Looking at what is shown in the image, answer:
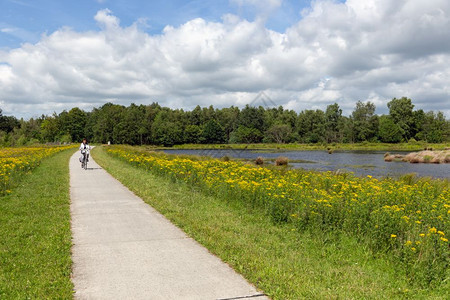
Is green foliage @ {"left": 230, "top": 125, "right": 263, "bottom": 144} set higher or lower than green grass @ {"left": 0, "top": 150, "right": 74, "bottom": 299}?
higher

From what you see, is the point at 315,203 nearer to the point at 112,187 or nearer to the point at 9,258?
the point at 9,258

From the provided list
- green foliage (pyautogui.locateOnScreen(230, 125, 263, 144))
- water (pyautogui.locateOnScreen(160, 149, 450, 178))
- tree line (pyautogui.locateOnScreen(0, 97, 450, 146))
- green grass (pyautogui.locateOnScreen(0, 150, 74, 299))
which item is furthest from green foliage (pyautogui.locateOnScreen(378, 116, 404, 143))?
green grass (pyautogui.locateOnScreen(0, 150, 74, 299))

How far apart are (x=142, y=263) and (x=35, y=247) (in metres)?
2.11

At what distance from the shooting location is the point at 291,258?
5703 mm

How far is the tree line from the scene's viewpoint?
354 ft

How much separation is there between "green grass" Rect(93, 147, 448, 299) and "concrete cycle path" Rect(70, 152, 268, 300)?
291mm

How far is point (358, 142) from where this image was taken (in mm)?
108125

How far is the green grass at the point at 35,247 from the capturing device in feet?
14.9

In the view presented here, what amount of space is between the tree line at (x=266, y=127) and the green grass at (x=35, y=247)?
93225 mm

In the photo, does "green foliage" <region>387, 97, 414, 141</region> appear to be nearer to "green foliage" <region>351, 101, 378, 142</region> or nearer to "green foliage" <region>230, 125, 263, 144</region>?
"green foliage" <region>351, 101, 378, 142</region>

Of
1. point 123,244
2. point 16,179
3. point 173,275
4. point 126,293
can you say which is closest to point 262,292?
point 173,275

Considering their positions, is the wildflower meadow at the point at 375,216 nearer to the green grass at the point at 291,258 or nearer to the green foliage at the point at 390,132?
the green grass at the point at 291,258

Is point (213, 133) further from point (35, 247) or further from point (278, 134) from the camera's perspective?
point (35, 247)

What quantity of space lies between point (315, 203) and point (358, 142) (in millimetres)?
107437
